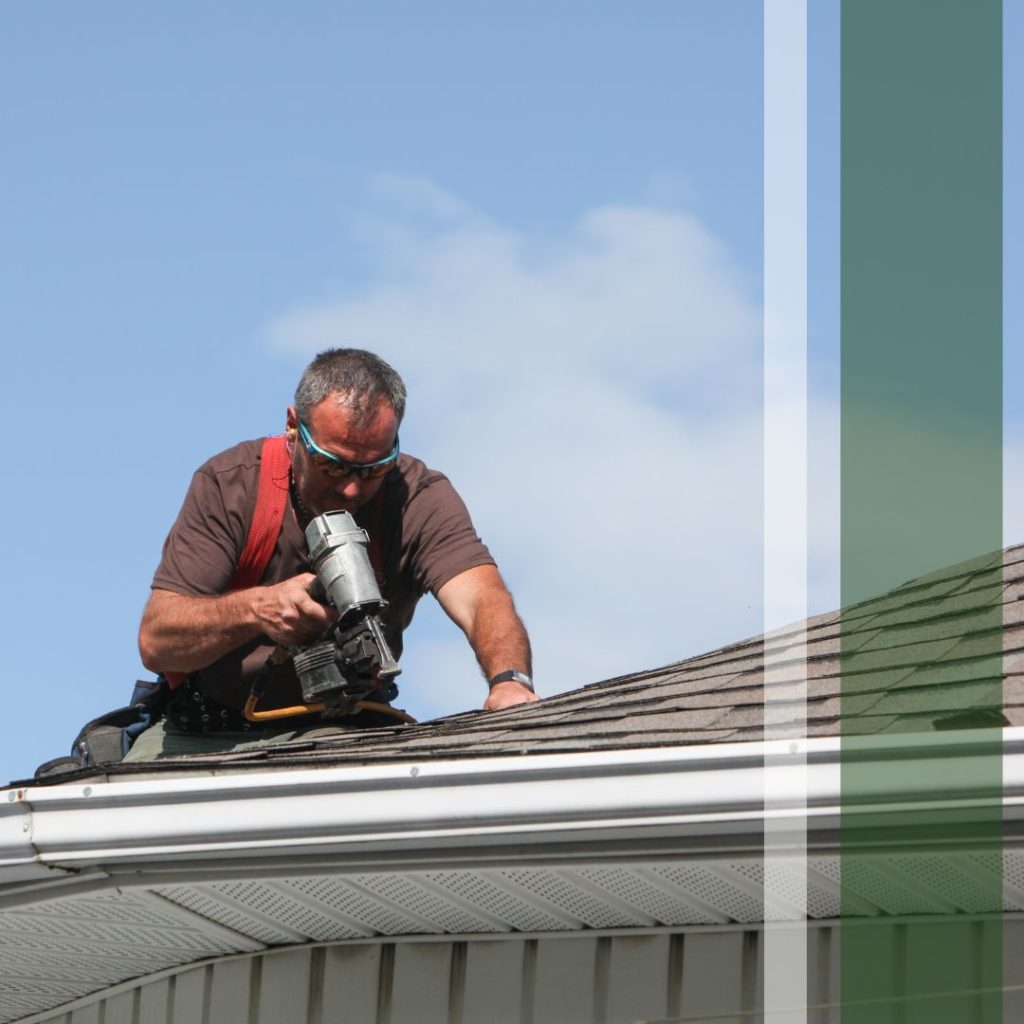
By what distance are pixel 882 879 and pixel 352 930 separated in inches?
55.0

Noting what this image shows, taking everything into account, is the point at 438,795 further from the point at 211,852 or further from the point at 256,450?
the point at 256,450

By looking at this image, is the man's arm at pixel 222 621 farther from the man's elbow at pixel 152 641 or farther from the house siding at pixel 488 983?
the house siding at pixel 488 983

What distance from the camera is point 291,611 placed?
494 cm

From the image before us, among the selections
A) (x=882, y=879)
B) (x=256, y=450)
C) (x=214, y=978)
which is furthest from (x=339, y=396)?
(x=882, y=879)

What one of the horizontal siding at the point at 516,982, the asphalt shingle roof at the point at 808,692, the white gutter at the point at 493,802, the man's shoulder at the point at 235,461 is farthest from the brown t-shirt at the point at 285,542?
the white gutter at the point at 493,802

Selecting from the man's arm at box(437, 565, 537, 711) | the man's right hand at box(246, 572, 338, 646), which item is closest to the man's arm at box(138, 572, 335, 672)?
the man's right hand at box(246, 572, 338, 646)

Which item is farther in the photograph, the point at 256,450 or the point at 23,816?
the point at 256,450

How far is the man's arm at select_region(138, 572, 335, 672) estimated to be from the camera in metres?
4.95

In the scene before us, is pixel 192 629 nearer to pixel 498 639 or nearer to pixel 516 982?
pixel 498 639

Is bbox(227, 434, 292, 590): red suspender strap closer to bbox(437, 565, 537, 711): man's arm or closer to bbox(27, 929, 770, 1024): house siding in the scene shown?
bbox(437, 565, 537, 711): man's arm

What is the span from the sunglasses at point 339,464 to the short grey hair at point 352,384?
0.09 m

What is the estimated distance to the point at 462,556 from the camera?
5.43 meters

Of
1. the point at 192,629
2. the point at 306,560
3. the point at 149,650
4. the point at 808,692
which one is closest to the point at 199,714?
the point at 149,650

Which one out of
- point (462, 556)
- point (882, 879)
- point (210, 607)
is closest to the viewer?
point (882, 879)
